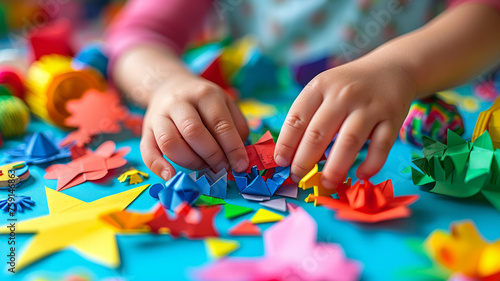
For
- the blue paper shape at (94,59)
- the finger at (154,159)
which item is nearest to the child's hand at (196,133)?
the finger at (154,159)

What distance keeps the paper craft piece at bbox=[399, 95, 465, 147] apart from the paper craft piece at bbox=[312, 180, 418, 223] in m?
0.16

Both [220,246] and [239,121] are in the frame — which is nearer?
[220,246]

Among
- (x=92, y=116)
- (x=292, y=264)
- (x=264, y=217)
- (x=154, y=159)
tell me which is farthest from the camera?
(x=92, y=116)

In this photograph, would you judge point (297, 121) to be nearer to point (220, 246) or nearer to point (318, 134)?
point (318, 134)

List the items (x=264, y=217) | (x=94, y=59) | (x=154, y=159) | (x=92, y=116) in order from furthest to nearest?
(x=94, y=59) < (x=92, y=116) < (x=154, y=159) < (x=264, y=217)

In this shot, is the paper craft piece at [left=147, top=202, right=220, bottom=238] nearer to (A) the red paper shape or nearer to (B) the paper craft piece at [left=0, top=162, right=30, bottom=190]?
(B) the paper craft piece at [left=0, top=162, right=30, bottom=190]

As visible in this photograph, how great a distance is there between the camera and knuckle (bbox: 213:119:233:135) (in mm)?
582

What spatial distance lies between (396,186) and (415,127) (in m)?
0.14

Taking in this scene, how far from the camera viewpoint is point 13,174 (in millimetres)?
609

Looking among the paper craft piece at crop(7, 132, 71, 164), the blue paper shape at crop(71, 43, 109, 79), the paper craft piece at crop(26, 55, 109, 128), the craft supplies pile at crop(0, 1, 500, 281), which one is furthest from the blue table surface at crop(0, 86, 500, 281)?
the blue paper shape at crop(71, 43, 109, 79)

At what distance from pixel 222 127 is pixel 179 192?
0.11 meters

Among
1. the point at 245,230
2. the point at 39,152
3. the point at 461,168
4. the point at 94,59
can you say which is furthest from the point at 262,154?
the point at 94,59

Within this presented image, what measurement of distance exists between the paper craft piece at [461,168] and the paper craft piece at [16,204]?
1.56 ft

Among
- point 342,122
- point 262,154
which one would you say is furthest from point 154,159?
point 342,122
